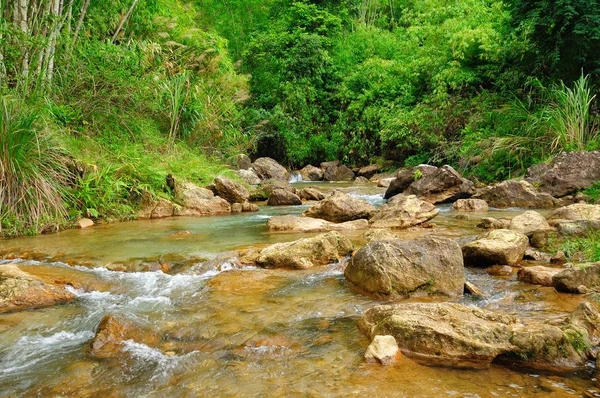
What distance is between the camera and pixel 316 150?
20812 millimetres

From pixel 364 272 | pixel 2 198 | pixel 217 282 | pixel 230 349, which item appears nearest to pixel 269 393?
pixel 230 349

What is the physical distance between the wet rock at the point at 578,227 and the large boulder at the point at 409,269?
6.43ft

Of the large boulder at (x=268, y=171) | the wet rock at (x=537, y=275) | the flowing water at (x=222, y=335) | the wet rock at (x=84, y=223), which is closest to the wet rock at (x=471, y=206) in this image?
the flowing water at (x=222, y=335)

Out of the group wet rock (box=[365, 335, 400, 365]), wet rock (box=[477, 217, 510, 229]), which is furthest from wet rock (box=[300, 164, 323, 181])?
wet rock (box=[365, 335, 400, 365])

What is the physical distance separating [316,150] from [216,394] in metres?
18.7

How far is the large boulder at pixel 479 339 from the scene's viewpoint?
2658mm

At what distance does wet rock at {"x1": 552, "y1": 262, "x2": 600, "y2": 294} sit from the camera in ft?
12.3

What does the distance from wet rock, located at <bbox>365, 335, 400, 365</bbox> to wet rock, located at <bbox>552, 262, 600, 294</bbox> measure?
6.01 feet

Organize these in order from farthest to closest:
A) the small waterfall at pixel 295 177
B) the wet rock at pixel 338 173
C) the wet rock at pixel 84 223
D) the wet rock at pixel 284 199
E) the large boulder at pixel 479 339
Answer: the small waterfall at pixel 295 177, the wet rock at pixel 338 173, the wet rock at pixel 284 199, the wet rock at pixel 84 223, the large boulder at pixel 479 339

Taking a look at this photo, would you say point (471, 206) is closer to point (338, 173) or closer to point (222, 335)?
point (222, 335)

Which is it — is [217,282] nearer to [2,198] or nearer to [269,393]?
[269,393]

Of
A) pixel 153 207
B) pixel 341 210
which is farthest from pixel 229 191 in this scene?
pixel 341 210

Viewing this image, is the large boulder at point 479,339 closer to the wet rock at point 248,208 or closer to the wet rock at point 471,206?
the wet rock at point 471,206

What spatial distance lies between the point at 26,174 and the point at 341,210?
4.89m
